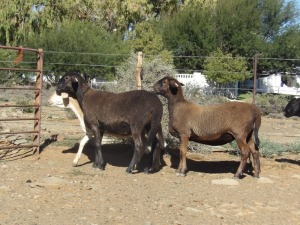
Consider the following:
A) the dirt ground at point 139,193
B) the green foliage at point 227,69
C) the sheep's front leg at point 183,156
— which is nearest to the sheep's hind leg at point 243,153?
the dirt ground at point 139,193

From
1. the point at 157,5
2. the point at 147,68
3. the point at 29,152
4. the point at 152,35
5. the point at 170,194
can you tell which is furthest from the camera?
the point at 157,5

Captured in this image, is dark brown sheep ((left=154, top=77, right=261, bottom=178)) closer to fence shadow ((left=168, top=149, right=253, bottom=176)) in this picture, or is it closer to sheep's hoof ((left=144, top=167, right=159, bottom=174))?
sheep's hoof ((left=144, top=167, right=159, bottom=174))

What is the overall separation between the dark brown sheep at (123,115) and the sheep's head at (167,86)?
1.05 ft

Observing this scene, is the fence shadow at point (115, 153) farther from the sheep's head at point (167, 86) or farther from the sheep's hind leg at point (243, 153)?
the sheep's hind leg at point (243, 153)

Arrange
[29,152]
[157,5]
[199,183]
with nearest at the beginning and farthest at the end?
[199,183] < [29,152] < [157,5]

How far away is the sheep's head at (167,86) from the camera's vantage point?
35.2 feet

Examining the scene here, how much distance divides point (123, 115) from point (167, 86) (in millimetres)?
1139

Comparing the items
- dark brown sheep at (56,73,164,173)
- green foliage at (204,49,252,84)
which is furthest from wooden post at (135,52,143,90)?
green foliage at (204,49,252,84)

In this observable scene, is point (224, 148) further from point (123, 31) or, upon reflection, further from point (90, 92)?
point (123, 31)

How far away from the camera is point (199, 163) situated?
1199 cm

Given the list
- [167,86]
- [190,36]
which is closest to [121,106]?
[167,86]

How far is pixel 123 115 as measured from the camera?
34.2ft

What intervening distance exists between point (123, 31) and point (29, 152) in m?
36.6

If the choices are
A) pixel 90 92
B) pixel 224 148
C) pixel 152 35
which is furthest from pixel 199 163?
pixel 152 35
